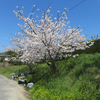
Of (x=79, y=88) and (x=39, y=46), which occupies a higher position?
(x=39, y=46)

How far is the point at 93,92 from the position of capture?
16.9 feet

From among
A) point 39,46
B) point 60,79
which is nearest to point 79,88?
point 60,79

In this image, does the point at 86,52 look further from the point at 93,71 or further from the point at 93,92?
the point at 93,92

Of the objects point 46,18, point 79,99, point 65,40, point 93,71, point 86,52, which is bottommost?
point 79,99

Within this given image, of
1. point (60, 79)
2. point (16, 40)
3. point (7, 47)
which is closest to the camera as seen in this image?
point (60, 79)

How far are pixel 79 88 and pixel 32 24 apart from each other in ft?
18.8

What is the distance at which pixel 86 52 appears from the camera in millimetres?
11852

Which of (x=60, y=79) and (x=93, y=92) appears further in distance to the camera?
(x=60, y=79)

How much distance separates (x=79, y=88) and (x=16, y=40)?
10.2 m

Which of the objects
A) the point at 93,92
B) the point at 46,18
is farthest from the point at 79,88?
the point at 46,18

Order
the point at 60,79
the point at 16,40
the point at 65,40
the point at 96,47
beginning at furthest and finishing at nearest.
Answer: the point at 16,40 < the point at 96,47 < the point at 65,40 < the point at 60,79

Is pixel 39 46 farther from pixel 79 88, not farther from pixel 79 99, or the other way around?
pixel 79 99

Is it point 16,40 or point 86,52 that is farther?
point 16,40

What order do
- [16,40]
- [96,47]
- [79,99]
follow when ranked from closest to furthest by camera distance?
[79,99]
[96,47]
[16,40]
